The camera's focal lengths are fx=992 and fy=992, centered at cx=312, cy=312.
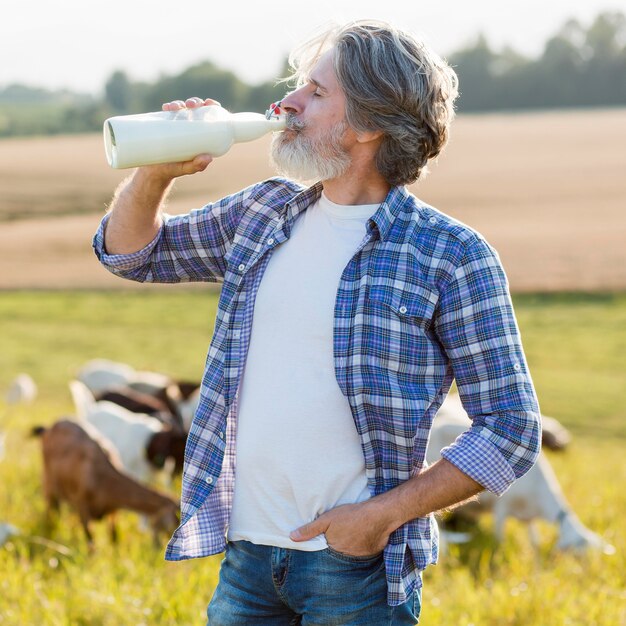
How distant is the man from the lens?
2.38 meters

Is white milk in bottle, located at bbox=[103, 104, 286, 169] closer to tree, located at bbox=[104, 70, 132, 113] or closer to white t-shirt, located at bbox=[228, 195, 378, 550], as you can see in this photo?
white t-shirt, located at bbox=[228, 195, 378, 550]

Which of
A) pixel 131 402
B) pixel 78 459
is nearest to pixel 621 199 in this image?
pixel 131 402

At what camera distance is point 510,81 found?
62438 millimetres

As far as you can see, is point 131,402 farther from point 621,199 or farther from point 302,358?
point 621,199

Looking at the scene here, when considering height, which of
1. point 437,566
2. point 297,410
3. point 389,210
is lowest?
point 437,566

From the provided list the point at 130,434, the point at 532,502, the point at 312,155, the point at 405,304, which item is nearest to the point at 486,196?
the point at 130,434

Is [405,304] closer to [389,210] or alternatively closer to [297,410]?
[389,210]

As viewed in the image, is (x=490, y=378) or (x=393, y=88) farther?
(x=393, y=88)

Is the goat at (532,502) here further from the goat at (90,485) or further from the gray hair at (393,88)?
the gray hair at (393,88)

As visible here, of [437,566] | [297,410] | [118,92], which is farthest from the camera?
[118,92]

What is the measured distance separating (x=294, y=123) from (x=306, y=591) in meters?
1.19

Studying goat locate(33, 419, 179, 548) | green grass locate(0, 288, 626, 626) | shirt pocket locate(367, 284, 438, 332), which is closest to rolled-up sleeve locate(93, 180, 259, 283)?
shirt pocket locate(367, 284, 438, 332)

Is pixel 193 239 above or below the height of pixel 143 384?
above

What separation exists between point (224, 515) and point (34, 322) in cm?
2043
